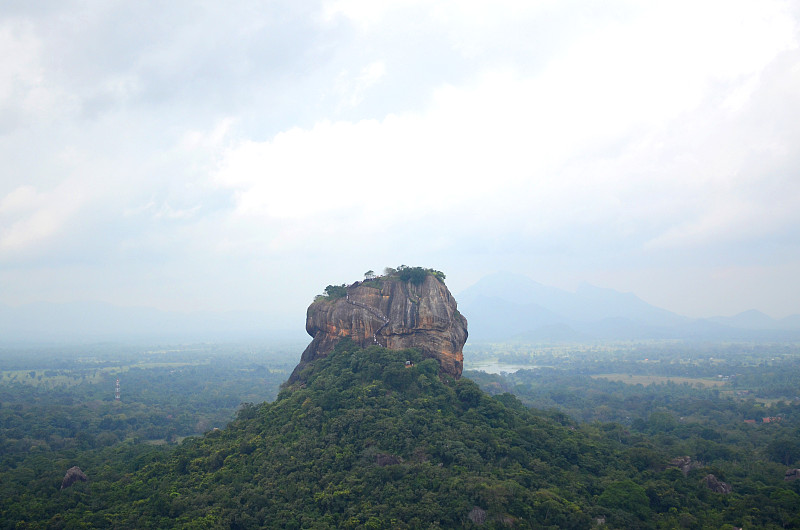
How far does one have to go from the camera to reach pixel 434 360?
30.4 m

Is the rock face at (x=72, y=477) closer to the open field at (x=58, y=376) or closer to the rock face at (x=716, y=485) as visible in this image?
the rock face at (x=716, y=485)

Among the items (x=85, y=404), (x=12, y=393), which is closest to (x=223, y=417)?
(x=85, y=404)

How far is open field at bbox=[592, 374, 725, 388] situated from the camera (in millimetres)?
85044

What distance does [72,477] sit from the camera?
79.8 feet

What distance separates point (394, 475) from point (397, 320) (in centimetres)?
1286

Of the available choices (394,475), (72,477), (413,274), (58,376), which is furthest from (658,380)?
(58,376)

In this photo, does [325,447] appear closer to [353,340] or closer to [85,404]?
[353,340]

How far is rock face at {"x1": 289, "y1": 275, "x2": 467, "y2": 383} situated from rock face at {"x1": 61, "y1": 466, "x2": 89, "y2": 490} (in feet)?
45.7

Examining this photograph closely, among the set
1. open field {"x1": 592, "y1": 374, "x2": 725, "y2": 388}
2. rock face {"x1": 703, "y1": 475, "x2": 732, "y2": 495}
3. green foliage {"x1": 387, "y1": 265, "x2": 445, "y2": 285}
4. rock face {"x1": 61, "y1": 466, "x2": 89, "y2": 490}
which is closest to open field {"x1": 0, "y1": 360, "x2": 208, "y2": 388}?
rock face {"x1": 61, "y1": 466, "x2": 89, "y2": 490}

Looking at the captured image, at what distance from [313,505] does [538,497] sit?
953 centimetres

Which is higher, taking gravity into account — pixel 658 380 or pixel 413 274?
pixel 413 274

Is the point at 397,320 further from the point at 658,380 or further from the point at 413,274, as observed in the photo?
the point at 658,380

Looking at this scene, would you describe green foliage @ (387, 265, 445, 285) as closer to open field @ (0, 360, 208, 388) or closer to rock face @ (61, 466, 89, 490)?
rock face @ (61, 466, 89, 490)

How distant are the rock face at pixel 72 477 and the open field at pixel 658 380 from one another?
8978cm
